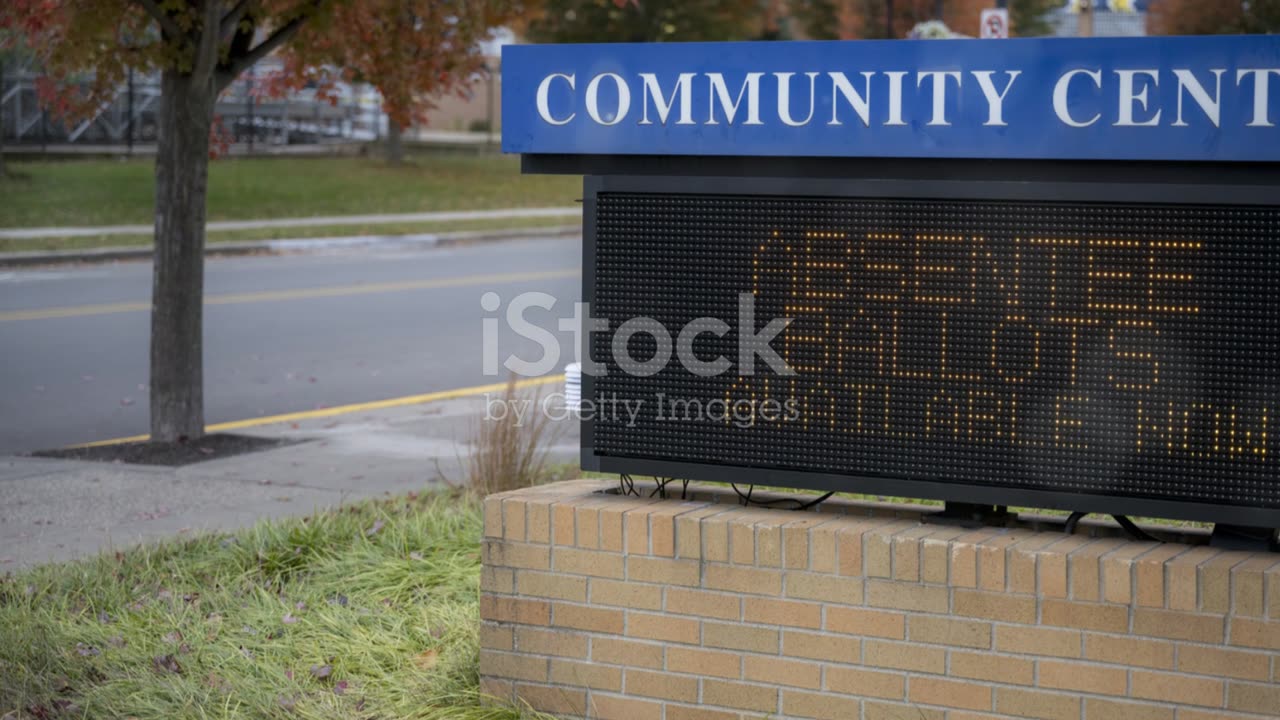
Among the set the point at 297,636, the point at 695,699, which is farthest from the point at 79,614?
the point at 695,699

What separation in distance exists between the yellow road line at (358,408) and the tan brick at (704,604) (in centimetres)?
565

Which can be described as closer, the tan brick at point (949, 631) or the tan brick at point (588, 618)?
the tan brick at point (949, 631)

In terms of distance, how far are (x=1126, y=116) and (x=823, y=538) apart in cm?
130

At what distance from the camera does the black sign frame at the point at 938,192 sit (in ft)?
12.3

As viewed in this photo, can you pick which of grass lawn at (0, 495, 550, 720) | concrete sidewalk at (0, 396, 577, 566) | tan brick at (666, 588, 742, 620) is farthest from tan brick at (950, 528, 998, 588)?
concrete sidewalk at (0, 396, 577, 566)

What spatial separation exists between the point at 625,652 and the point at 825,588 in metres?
0.60

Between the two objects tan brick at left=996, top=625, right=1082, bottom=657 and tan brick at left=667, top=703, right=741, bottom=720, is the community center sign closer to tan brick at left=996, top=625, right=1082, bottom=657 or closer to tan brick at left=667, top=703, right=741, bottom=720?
tan brick at left=996, top=625, right=1082, bottom=657

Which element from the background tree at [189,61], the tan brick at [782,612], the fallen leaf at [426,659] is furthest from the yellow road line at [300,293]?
the tan brick at [782,612]

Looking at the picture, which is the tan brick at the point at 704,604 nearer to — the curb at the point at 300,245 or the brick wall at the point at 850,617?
the brick wall at the point at 850,617

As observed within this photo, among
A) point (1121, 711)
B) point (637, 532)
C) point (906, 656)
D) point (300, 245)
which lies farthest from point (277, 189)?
point (1121, 711)

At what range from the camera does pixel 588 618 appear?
433cm

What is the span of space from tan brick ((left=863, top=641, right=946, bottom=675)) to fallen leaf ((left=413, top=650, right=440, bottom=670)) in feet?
5.05

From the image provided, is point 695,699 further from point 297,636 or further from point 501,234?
point 501,234

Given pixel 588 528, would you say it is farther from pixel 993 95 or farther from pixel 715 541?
pixel 993 95
